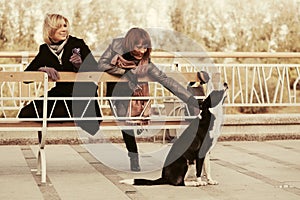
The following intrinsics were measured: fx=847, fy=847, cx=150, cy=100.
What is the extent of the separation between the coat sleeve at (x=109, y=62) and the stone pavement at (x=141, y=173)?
0.84 meters

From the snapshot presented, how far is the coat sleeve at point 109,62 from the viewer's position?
641 centimetres

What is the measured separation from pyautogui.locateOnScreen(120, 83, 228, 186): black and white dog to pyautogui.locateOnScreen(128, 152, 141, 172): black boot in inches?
26.0

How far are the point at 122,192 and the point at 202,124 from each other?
0.77 meters

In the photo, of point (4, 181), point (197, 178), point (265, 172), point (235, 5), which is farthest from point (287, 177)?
point (235, 5)

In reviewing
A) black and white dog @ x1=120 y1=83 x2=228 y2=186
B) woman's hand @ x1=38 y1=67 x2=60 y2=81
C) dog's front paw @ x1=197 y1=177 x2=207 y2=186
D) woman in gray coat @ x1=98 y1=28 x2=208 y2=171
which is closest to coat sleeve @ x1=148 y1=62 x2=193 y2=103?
woman in gray coat @ x1=98 y1=28 x2=208 y2=171

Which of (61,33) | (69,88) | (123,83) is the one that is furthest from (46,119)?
(61,33)

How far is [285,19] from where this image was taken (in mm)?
16359

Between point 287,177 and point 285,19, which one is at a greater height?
point 285,19

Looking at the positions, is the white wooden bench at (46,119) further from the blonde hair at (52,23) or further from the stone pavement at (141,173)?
the blonde hair at (52,23)

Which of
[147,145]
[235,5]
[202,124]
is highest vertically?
[235,5]

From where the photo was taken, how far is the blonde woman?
6469 millimetres

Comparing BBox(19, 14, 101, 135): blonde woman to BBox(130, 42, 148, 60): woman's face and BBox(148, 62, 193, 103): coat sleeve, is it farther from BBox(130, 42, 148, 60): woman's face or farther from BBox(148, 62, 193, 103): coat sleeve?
BBox(148, 62, 193, 103): coat sleeve

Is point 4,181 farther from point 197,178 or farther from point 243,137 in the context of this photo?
point 243,137

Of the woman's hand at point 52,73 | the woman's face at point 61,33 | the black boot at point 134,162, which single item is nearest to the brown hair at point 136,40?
the woman's face at point 61,33
